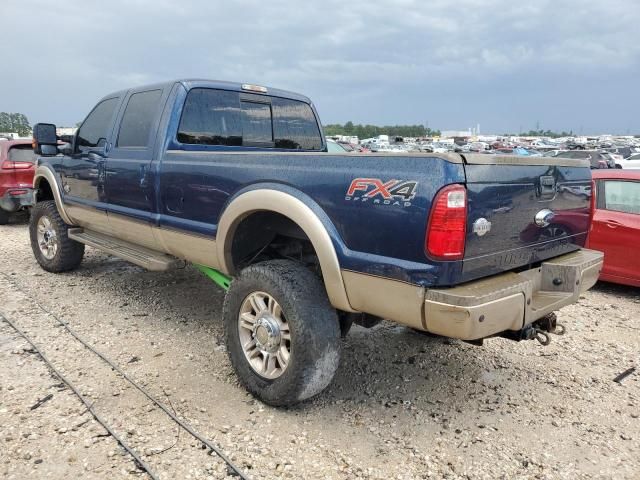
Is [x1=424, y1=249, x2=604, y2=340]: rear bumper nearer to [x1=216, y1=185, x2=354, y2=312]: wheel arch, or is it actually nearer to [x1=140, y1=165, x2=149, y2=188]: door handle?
[x1=216, y1=185, x2=354, y2=312]: wheel arch

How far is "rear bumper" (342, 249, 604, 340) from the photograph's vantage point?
7.62ft

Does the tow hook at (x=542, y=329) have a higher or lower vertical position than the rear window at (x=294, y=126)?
lower

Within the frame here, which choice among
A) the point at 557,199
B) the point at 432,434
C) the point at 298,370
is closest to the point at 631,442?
the point at 432,434

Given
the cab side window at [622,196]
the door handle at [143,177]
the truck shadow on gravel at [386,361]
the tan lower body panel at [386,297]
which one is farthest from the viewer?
the cab side window at [622,196]

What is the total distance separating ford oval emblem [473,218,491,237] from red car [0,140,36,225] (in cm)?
890

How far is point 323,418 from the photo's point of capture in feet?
10.0

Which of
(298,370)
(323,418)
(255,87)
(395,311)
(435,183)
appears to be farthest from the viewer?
(255,87)

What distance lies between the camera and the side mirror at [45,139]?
16.8 feet

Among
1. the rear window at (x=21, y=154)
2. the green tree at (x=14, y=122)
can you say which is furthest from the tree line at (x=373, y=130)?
the rear window at (x=21, y=154)

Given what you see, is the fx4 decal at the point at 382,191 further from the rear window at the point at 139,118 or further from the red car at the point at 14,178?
the red car at the point at 14,178

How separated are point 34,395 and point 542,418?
311 cm

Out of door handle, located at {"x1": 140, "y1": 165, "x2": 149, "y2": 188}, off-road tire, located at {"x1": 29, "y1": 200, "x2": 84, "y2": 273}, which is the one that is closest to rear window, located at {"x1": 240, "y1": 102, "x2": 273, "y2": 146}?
door handle, located at {"x1": 140, "y1": 165, "x2": 149, "y2": 188}

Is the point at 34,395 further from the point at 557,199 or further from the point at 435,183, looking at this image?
the point at 557,199

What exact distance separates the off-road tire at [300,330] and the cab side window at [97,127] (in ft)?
8.42
